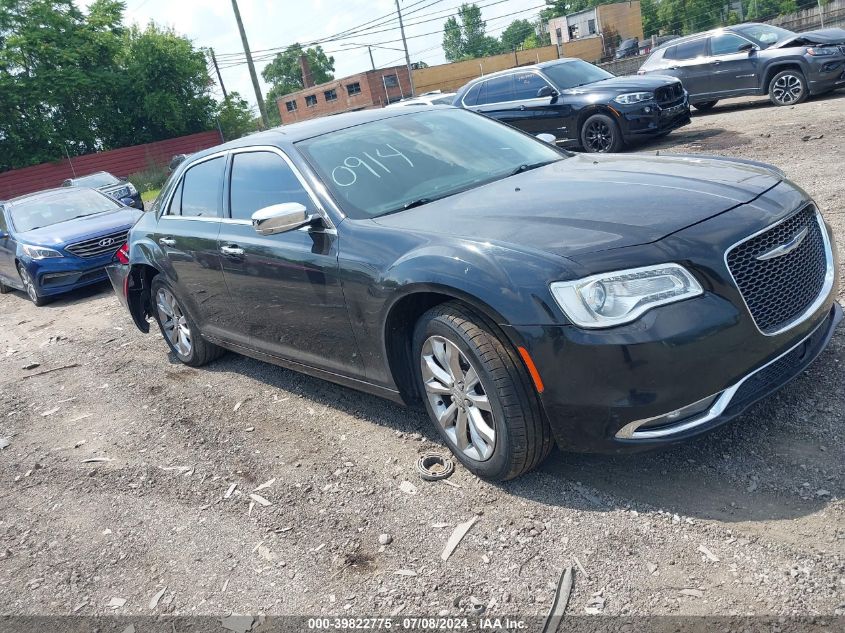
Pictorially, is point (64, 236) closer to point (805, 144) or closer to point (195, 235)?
point (195, 235)

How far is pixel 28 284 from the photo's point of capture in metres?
11.0

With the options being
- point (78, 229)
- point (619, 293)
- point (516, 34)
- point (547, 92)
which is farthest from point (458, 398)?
point (516, 34)

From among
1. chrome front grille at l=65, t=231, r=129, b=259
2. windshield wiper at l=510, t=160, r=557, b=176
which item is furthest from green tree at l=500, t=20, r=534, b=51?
windshield wiper at l=510, t=160, r=557, b=176

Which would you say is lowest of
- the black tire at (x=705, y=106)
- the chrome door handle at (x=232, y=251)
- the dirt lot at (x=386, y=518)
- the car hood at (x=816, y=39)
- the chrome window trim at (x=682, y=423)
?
the dirt lot at (x=386, y=518)

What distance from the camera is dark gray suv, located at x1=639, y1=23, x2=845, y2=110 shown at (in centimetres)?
1367

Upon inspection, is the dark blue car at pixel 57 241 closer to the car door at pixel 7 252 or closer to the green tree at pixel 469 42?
the car door at pixel 7 252

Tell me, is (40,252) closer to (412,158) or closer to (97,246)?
(97,246)

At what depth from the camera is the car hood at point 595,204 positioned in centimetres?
319

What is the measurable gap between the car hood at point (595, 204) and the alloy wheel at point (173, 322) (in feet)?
9.60


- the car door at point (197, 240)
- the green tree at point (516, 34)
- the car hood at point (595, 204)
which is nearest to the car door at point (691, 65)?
the car hood at point (595, 204)

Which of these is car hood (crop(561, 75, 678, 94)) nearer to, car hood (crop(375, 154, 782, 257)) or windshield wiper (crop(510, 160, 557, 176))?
windshield wiper (crop(510, 160, 557, 176))

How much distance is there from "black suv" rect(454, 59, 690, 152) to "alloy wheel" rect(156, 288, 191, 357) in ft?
26.0

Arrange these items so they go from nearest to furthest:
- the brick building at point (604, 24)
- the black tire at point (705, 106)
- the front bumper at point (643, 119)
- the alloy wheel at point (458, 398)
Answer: the alloy wheel at point (458, 398)
the front bumper at point (643, 119)
the black tire at point (705, 106)
the brick building at point (604, 24)

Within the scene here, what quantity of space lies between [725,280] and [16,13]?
46463 millimetres
